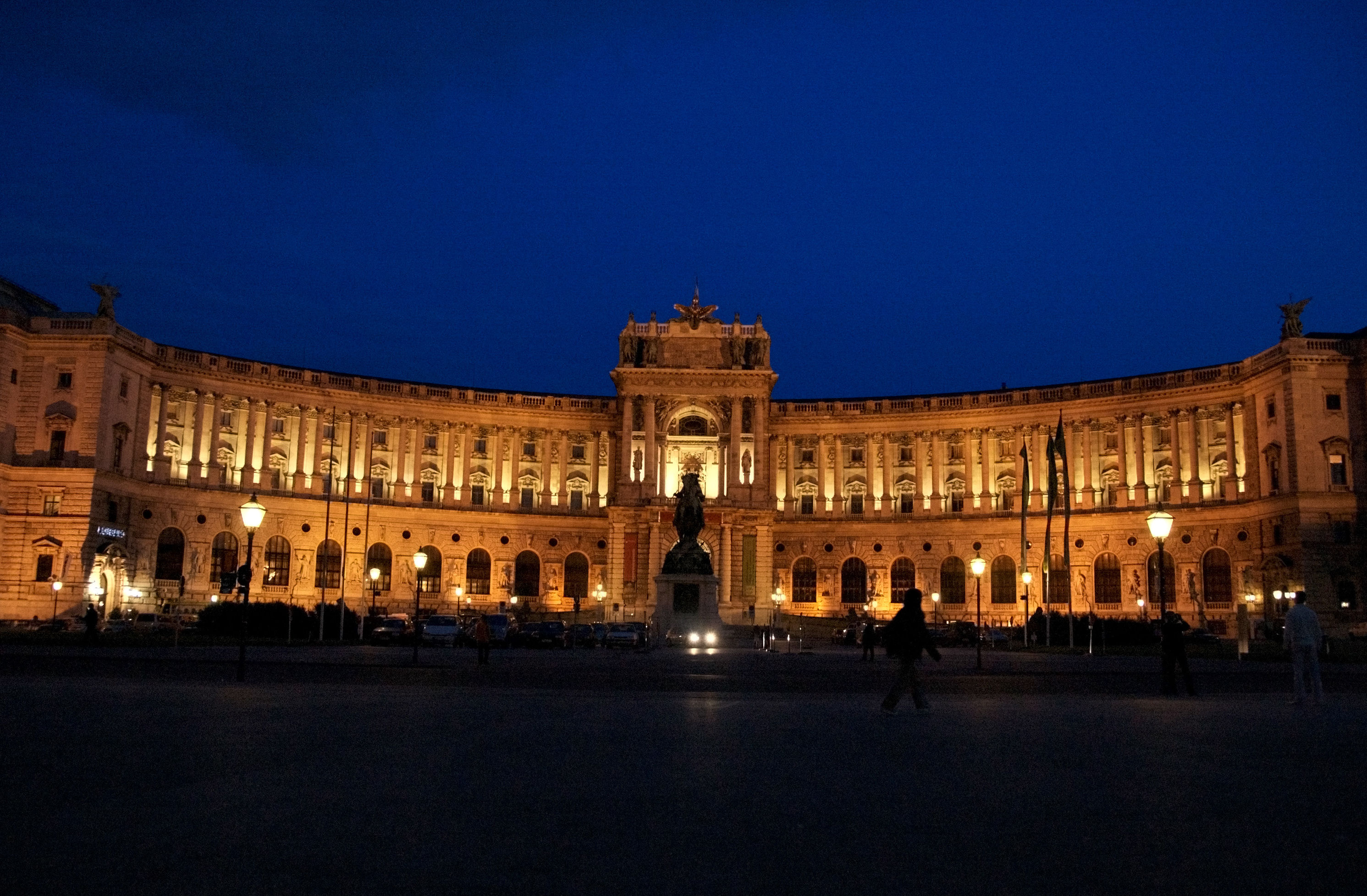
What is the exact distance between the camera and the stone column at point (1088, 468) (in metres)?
91.2

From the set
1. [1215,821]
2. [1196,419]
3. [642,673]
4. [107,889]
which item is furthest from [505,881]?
[1196,419]

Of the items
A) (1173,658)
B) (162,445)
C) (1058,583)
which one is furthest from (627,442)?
(1173,658)

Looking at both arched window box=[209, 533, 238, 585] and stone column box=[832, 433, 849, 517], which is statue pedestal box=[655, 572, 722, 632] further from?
stone column box=[832, 433, 849, 517]

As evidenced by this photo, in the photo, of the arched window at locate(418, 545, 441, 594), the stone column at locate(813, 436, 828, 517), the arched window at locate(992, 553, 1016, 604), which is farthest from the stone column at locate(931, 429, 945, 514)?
the arched window at locate(418, 545, 441, 594)

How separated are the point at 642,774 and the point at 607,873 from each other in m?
3.74

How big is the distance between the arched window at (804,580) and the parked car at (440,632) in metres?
44.0

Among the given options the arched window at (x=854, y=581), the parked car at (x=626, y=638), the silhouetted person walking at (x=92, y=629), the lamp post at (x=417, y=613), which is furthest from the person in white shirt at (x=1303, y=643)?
the arched window at (x=854, y=581)

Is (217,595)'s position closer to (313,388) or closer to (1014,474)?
(313,388)

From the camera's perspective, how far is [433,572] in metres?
93.9

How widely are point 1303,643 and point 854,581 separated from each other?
77.8 meters

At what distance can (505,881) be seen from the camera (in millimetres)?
6371

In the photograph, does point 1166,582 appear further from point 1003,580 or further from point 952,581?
point 952,581

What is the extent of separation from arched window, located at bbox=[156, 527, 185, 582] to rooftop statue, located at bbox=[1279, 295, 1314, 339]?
76.4 metres

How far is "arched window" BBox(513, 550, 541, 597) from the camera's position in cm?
9619
